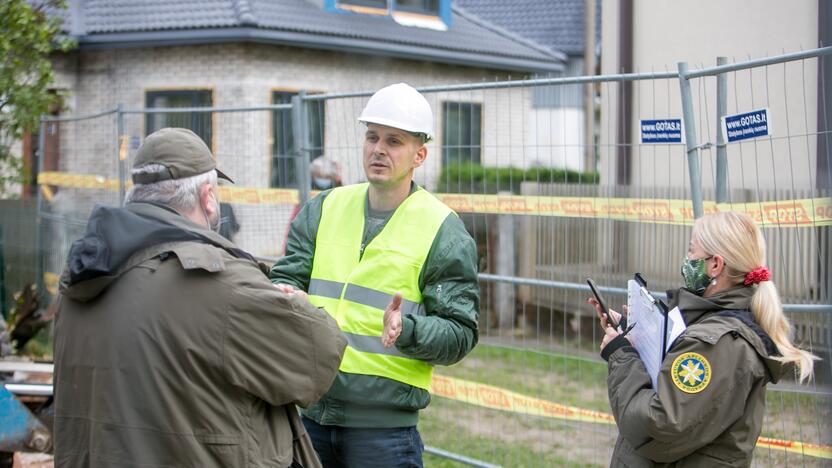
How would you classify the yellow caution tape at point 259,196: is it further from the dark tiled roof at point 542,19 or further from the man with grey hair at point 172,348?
the dark tiled roof at point 542,19

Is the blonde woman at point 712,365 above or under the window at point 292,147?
under

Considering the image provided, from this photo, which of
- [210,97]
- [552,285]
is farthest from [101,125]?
[552,285]

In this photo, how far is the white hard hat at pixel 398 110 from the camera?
12.0 ft

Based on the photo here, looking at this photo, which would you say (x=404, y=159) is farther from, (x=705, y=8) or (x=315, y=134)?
(x=705, y=8)

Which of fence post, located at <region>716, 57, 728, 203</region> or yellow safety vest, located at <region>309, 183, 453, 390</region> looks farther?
fence post, located at <region>716, 57, 728, 203</region>

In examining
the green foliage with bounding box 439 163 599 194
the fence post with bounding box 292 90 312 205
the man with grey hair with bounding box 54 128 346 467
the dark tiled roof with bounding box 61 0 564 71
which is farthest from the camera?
the dark tiled roof with bounding box 61 0 564 71

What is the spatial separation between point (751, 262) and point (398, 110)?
1382 millimetres

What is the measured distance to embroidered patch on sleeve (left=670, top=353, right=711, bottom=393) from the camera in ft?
9.48

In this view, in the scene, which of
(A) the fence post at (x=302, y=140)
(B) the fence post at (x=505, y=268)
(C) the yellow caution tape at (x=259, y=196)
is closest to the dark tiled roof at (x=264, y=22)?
(B) the fence post at (x=505, y=268)

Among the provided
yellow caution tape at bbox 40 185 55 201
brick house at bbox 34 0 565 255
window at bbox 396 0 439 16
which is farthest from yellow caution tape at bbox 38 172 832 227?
window at bbox 396 0 439 16

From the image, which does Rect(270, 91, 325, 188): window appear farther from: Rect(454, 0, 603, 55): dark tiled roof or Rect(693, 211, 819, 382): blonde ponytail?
Rect(454, 0, 603, 55): dark tiled roof

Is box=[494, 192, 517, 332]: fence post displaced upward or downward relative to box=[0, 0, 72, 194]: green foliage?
downward

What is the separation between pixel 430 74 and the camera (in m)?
17.6

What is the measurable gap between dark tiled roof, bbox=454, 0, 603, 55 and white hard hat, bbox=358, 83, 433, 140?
2025cm
